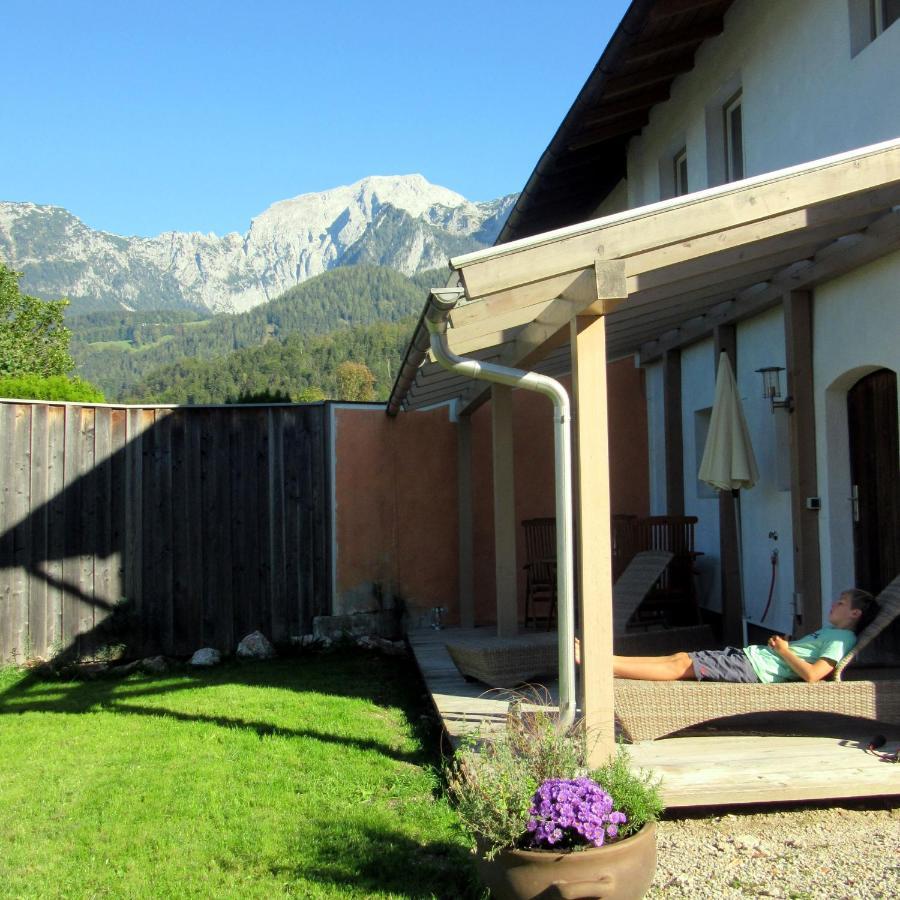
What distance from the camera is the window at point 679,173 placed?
8.95m

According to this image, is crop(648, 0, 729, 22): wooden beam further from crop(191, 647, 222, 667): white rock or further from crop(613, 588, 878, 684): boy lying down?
crop(191, 647, 222, 667): white rock

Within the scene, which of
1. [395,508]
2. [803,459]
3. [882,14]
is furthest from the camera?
[395,508]

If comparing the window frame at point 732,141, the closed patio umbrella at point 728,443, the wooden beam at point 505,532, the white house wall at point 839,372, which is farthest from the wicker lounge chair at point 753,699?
the window frame at point 732,141

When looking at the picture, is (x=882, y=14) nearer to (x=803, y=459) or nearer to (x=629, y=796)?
(x=803, y=459)

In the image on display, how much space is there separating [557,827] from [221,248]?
635 ft

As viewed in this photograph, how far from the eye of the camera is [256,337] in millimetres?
85750

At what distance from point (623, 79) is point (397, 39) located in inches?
261

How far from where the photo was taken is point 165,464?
8883mm

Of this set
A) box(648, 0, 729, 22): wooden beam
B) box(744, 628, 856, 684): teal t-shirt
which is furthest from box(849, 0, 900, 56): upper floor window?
box(744, 628, 856, 684): teal t-shirt

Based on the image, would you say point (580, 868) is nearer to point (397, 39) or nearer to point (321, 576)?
point (321, 576)

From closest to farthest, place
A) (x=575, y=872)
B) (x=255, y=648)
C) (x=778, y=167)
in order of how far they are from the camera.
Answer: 1. (x=575, y=872)
2. (x=778, y=167)
3. (x=255, y=648)

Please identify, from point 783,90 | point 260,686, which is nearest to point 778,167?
point 783,90

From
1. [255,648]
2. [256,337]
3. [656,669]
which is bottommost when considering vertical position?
[255,648]

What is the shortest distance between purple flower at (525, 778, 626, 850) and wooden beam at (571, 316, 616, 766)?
0.99 metres
